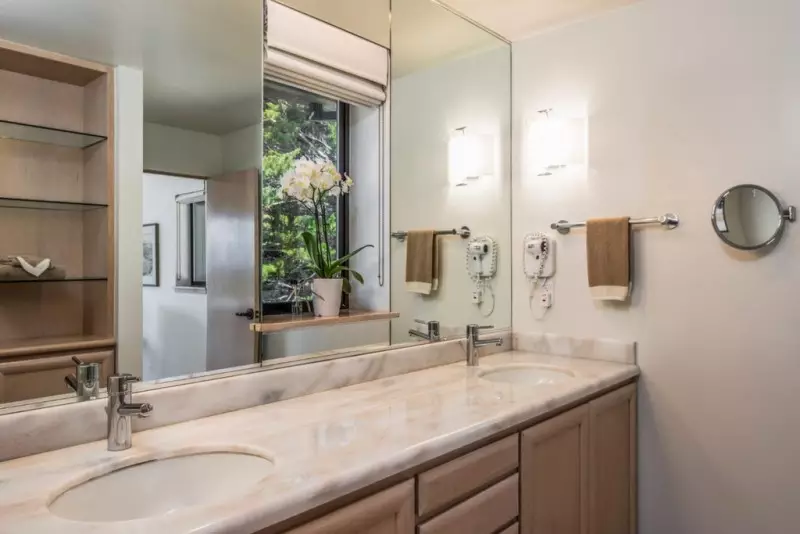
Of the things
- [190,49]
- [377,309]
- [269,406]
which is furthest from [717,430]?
[190,49]

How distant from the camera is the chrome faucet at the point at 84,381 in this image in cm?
118

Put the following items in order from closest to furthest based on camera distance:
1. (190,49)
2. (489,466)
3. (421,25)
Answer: (489,466) → (190,49) → (421,25)

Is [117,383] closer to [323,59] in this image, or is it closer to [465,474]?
[465,474]

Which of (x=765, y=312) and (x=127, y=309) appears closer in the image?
(x=127, y=309)

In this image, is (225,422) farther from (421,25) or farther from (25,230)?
(421,25)

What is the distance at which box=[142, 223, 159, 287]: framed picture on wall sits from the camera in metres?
1.31

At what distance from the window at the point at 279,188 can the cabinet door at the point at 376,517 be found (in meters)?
0.77

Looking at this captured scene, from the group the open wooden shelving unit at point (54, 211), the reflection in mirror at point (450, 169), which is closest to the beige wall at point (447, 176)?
the reflection in mirror at point (450, 169)

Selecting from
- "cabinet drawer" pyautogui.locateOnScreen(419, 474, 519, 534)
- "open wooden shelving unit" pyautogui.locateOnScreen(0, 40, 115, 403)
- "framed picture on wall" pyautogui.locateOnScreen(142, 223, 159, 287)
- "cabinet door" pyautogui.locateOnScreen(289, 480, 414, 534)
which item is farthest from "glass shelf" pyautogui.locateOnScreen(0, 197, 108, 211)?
"cabinet drawer" pyautogui.locateOnScreen(419, 474, 519, 534)

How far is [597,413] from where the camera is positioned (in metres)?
1.71

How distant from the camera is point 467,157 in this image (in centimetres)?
232

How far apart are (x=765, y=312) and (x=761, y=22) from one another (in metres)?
0.90

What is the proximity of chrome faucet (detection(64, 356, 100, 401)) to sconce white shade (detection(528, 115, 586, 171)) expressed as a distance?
5.64 feet

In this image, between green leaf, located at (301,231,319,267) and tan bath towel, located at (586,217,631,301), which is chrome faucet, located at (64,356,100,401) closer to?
green leaf, located at (301,231,319,267)
